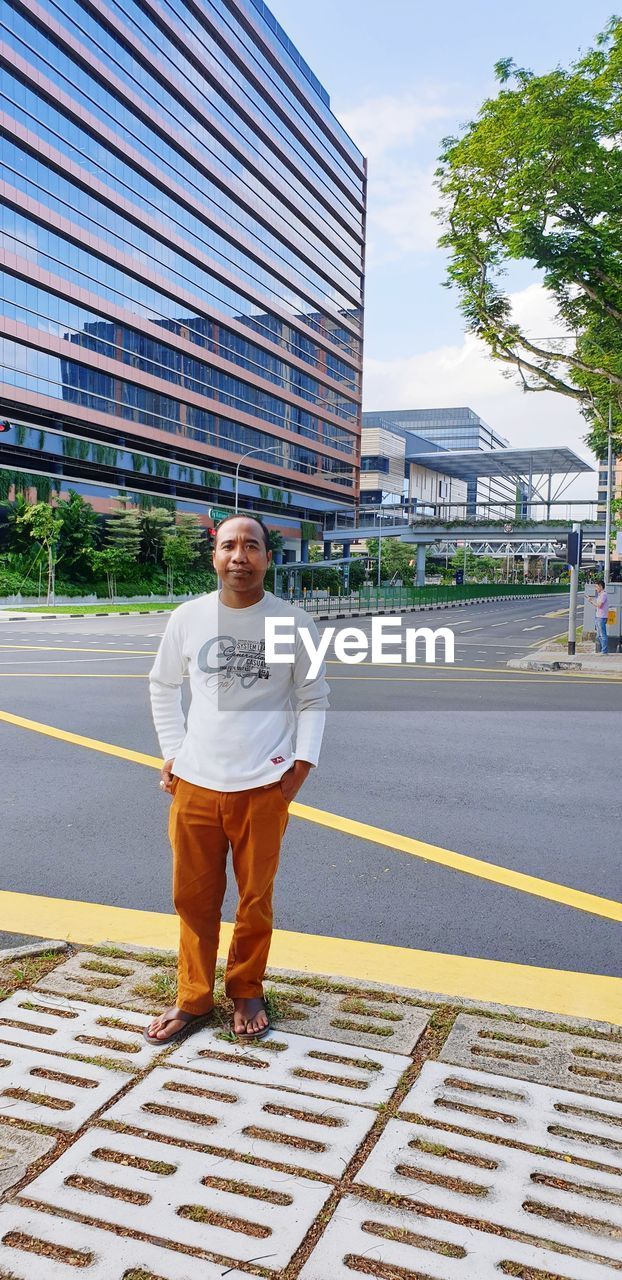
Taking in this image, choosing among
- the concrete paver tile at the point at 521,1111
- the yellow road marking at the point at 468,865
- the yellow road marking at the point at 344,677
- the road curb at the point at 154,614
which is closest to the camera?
the concrete paver tile at the point at 521,1111

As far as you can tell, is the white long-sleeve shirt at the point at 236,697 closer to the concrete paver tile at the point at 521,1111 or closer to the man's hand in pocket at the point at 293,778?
the man's hand in pocket at the point at 293,778

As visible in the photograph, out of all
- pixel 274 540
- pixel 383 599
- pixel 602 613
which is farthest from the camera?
pixel 383 599

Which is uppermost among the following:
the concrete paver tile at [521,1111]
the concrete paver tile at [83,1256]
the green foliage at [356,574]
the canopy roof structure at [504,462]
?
the canopy roof structure at [504,462]

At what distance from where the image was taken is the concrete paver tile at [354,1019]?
2.92 meters

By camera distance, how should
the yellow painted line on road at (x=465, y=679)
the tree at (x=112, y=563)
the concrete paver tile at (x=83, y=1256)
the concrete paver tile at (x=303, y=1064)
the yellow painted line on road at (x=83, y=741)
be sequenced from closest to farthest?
the concrete paver tile at (x=83, y=1256) → the concrete paver tile at (x=303, y=1064) → the yellow painted line on road at (x=83, y=741) → the yellow painted line on road at (x=465, y=679) → the tree at (x=112, y=563)

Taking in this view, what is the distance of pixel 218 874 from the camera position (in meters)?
3.08

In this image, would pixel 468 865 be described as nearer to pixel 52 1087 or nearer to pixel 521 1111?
pixel 521 1111

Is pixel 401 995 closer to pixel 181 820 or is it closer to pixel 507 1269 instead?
pixel 181 820

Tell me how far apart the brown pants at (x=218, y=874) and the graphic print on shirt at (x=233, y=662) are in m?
0.36

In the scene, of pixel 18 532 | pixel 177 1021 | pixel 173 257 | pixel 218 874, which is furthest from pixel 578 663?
pixel 173 257

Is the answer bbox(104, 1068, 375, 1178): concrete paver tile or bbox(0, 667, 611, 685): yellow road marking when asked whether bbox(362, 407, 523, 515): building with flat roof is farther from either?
bbox(104, 1068, 375, 1178): concrete paver tile

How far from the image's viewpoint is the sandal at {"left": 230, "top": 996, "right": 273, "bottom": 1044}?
2939mm

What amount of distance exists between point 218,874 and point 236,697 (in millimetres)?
610

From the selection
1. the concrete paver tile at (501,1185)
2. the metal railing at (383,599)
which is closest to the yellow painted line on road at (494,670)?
the concrete paver tile at (501,1185)
